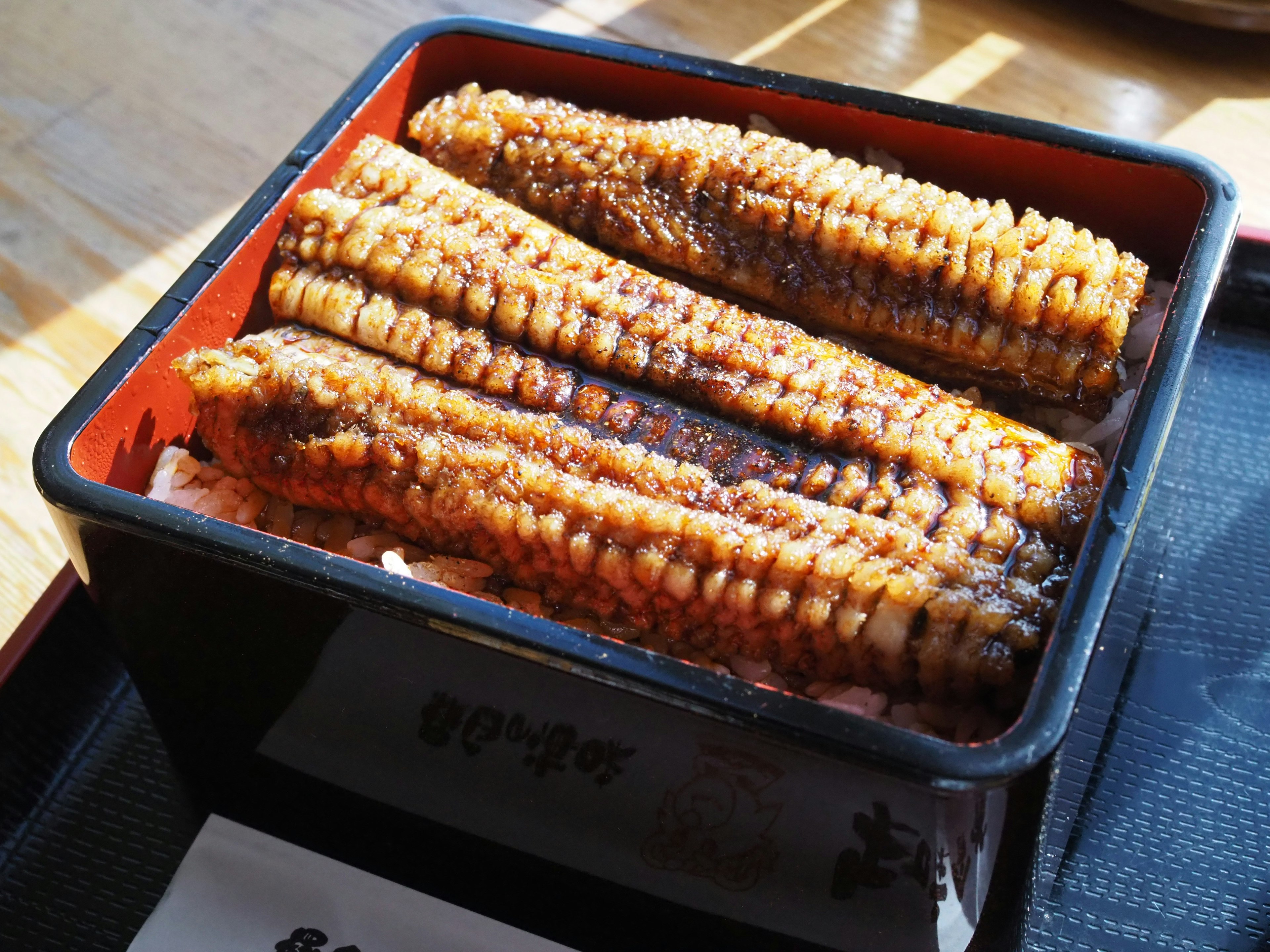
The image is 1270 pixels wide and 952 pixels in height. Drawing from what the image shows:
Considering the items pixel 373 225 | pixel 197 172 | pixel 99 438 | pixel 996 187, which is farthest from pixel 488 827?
pixel 197 172

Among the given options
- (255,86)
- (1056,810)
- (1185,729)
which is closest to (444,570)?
(1056,810)

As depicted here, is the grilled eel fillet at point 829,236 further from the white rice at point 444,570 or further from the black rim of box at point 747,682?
the white rice at point 444,570

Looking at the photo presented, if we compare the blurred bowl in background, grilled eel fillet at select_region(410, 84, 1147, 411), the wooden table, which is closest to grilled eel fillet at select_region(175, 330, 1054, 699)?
grilled eel fillet at select_region(410, 84, 1147, 411)

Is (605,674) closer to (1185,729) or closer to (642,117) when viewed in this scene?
(1185,729)

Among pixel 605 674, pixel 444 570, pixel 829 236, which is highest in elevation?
pixel 829 236

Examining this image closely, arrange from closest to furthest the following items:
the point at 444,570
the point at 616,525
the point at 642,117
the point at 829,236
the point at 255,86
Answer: the point at 616,525 → the point at 444,570 → the point at 829,236 → the point at 642,117 → the point at 255,86

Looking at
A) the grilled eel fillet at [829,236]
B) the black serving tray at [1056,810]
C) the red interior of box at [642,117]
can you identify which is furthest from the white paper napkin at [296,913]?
the grilled eel fillet at [829,236]
